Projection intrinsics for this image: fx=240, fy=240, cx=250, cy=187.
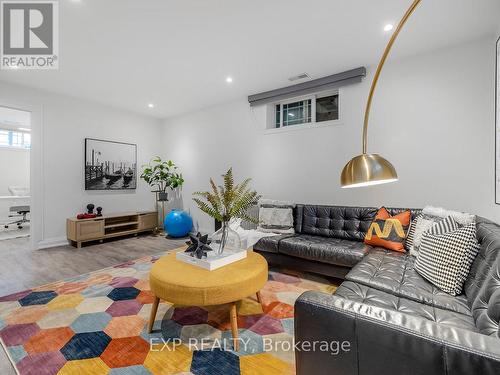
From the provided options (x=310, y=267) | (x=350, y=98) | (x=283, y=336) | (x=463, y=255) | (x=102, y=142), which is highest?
(x=350, y=98)

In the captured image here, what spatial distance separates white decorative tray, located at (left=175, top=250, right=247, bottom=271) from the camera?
1.93 metres

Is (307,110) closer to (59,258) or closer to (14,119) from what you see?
(59,258)

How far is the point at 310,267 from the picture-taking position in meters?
2.77

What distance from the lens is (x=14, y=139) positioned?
7.08m

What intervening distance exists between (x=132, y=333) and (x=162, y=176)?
3730 millimetres

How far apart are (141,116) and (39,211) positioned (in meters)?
2.72

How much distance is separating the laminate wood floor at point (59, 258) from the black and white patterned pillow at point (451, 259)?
3598 millimetres

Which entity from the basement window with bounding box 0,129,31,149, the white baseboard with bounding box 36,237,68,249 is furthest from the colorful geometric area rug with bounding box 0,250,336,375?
the basement window with bounding box 0,129,31,149

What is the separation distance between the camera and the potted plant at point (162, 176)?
16.9 ft

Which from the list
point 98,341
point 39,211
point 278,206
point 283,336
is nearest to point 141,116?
point 39,211

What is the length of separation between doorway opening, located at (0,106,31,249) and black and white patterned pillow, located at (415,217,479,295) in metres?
7.81

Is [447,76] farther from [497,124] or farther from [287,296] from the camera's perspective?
[287,296]

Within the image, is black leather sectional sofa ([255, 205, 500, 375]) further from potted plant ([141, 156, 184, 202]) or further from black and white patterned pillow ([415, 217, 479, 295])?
potted plant ([141, 156, 184, 202])

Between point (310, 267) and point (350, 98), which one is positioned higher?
Result: point (350, 98)
